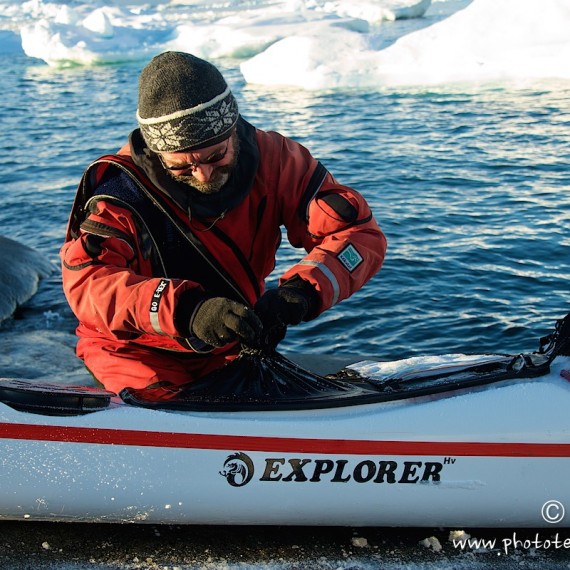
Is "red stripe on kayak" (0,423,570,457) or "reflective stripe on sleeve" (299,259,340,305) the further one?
"reflective stripe on sleeve" (299,259,340,305)

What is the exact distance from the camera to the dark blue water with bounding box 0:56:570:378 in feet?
22.7

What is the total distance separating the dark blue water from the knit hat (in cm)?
340

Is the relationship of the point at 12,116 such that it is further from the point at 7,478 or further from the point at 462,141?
the point at 7,478

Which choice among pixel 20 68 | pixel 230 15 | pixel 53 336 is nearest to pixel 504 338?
pixel 53 336

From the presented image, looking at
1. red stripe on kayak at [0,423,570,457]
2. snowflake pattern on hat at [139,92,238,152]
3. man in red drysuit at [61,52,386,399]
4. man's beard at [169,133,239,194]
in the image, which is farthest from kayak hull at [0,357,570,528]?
snowflake pattern on hat at [139,92,238,152]

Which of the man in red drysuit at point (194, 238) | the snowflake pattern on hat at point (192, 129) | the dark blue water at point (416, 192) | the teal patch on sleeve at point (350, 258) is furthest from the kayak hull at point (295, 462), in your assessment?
the dark blue water at point (416, 192)

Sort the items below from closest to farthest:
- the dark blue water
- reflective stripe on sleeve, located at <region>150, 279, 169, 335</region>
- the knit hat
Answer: reflective stripe on sleeve, located at <region>150, 279, 169, 335</region> < the knit hat < the dark blue water

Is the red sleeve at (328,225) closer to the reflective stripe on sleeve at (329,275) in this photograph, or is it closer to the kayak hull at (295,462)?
the reflective stripe on sleeve at (329,275)

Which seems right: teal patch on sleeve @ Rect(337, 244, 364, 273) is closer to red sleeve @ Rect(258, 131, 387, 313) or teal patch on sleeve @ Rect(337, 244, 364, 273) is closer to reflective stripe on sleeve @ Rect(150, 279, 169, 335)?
red sleeve @ Rect(258, 131, 387, 313)

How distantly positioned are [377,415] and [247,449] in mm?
465

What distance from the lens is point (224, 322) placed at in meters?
3.01

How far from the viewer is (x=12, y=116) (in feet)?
57.8

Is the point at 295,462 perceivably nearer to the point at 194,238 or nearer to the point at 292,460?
the point at 292,460

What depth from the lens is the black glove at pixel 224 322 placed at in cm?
300
